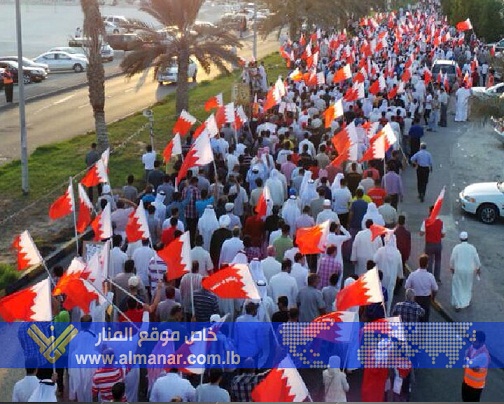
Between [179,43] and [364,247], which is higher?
[179,43]

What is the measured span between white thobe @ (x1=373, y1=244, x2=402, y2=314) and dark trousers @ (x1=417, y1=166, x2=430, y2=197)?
22.3ft

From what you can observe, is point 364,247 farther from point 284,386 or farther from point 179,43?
point 179,43

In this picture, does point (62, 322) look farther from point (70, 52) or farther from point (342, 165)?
point (70, 52)

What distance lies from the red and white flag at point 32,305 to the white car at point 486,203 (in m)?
11.5

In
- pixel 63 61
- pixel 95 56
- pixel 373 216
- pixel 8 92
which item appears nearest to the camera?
pixel 373 216

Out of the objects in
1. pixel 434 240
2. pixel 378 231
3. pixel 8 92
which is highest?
pixel 378 231

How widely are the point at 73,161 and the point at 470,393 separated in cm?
1579

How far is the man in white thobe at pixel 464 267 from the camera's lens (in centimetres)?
1369

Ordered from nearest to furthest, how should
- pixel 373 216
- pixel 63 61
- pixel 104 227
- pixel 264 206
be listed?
pixel 104 227, pixel 373 216, pixel 264 206, pixel 63 61

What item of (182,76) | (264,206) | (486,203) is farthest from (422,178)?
(182,76)

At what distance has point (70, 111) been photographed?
3347 cm

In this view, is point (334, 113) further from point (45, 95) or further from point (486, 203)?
point (45, 95)

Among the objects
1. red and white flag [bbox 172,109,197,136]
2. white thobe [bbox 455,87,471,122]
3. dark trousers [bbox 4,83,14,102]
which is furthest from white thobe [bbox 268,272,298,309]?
dark trousers [bbox 4,83,14,102]

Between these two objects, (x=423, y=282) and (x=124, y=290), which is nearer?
(x=124, y=290)
